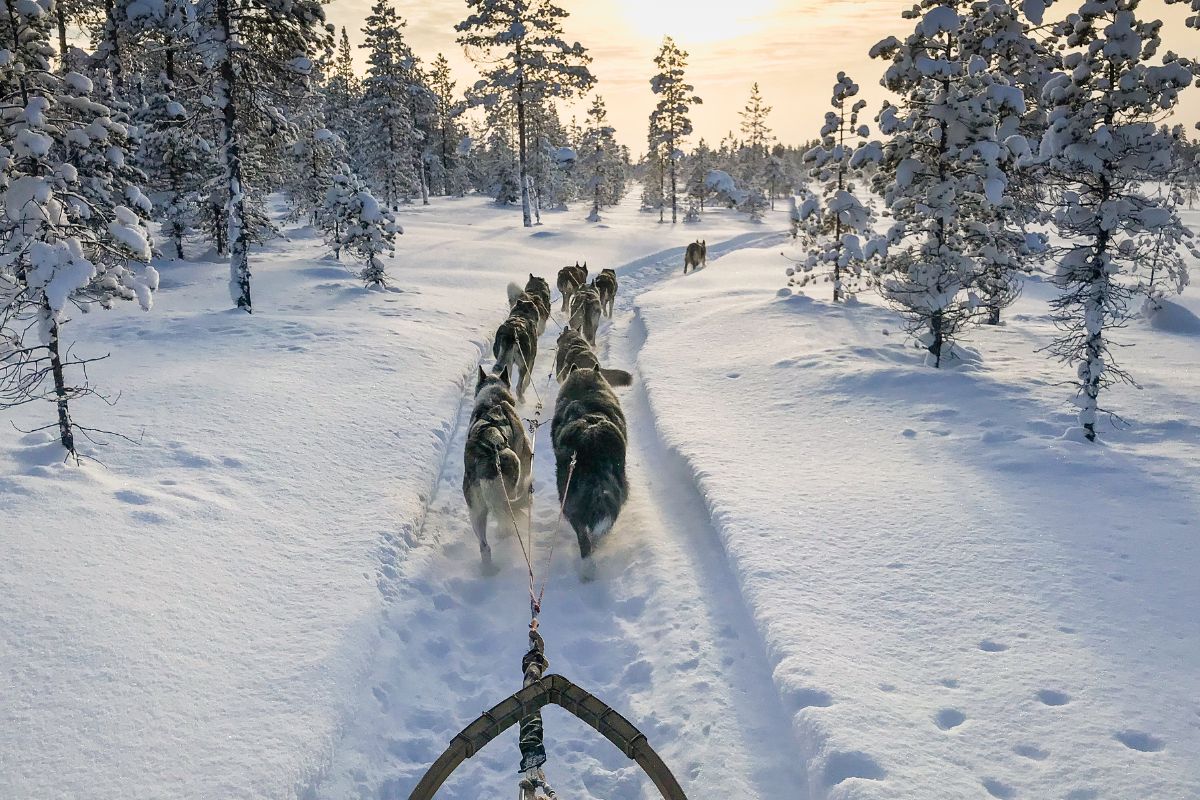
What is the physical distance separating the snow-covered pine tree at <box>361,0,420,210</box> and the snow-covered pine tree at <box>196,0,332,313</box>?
28502mm

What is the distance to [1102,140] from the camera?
745 centimetres

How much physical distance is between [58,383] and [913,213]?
1207 centimetres

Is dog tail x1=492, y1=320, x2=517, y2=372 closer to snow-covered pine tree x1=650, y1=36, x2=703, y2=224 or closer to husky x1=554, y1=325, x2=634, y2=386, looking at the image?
husky x1=554, y1=325, x2=634, y2=386

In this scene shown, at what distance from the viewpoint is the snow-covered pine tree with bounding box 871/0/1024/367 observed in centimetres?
1000

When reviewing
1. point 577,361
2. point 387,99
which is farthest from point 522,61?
point 577,361

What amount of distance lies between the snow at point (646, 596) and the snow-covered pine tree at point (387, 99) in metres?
36.9

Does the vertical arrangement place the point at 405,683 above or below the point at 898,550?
below

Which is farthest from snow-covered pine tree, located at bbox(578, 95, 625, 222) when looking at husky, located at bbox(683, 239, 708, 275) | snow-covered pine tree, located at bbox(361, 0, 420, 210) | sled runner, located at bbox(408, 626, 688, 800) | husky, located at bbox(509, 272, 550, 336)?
sled runner, located at bbox(408, 626, 688, 800)

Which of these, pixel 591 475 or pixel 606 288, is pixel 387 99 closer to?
pixel 606 288

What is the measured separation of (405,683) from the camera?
4785 mm

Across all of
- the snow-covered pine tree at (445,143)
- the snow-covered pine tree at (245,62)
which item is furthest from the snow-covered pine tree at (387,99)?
the snow-covered pine tree at (245,62)

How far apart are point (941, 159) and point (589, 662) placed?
993 cm

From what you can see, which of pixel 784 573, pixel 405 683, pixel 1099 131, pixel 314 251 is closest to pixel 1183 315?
pixel 1099 131

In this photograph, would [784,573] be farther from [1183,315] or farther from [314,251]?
[314,251]
